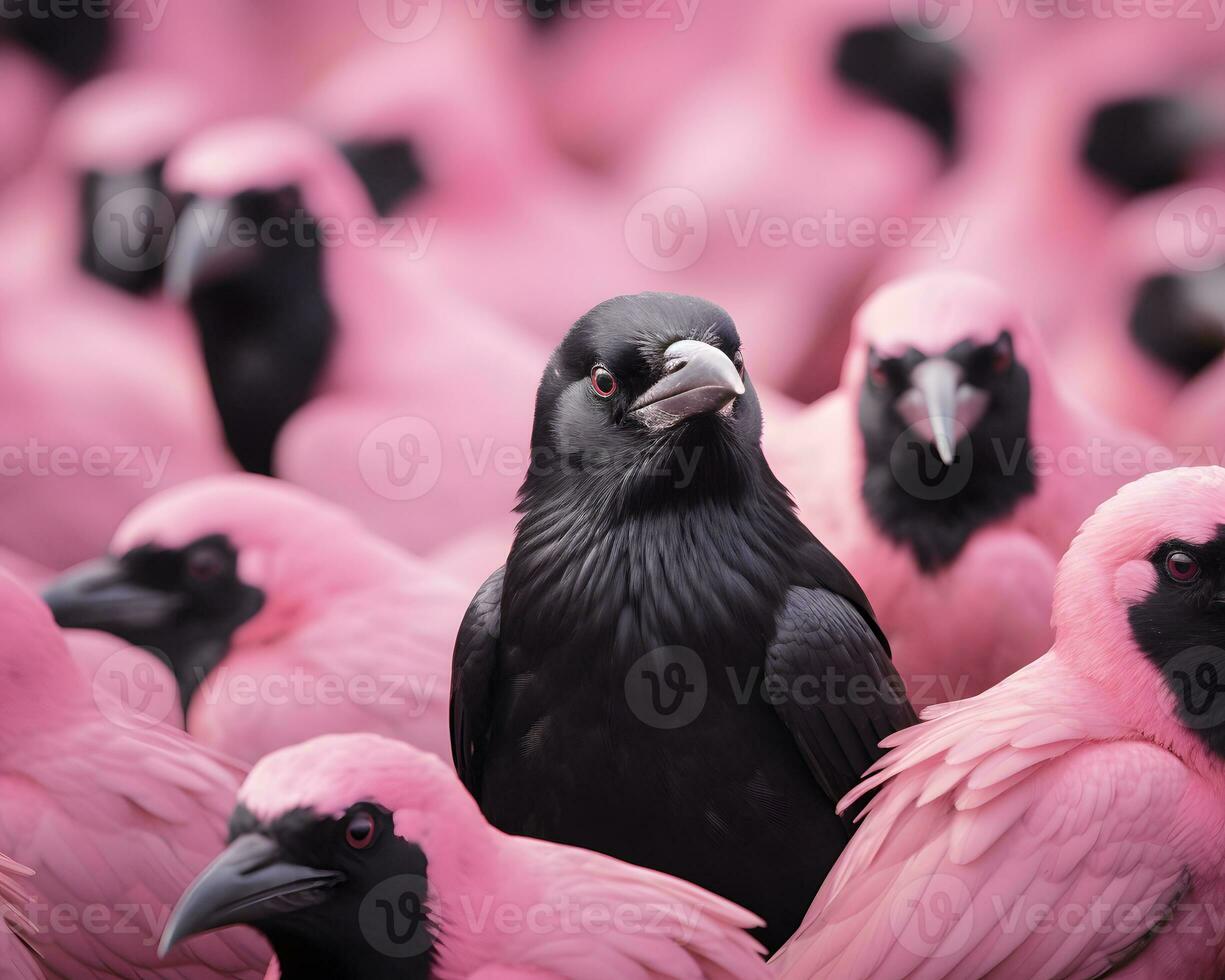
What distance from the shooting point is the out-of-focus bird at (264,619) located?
190cm

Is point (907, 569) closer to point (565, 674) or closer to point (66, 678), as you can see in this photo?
point (565, 674)

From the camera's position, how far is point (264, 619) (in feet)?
6.51

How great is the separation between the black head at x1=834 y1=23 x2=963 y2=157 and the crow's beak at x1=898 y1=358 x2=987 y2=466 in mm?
1341

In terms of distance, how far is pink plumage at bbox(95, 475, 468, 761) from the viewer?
189 cm

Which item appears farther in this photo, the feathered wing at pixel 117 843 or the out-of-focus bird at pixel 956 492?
the out-of-focus bird at pixel 956 492

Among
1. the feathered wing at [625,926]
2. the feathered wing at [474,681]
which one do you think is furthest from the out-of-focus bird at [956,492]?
the feathered wing at [625,926]

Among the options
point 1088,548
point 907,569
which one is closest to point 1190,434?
point 907,569

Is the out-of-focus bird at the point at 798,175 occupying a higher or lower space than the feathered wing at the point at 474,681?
higher

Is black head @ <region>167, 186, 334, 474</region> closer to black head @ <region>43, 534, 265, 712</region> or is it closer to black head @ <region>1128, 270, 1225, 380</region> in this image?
black head @ <region>43, 534, 265, 712</region>

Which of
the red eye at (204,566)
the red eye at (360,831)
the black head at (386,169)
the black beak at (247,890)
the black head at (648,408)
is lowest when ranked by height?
the black beak at (247,890)

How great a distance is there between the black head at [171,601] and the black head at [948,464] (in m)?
0.87

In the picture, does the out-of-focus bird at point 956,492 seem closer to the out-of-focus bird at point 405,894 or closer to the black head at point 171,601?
the out-of-focus bird at point 405,894

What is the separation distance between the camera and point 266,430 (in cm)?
259

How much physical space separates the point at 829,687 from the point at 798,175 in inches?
65.0
